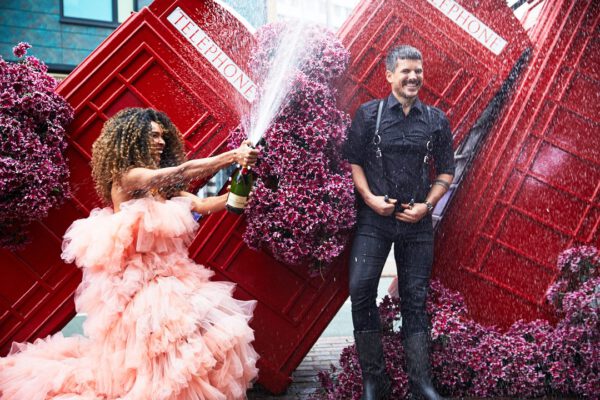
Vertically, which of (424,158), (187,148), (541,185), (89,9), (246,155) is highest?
(89,9)

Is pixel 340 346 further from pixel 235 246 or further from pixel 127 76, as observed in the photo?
pixel 127 76

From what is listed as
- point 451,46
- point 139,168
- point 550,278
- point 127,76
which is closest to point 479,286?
point 550,278

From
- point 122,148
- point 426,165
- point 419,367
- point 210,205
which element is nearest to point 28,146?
point 122,148

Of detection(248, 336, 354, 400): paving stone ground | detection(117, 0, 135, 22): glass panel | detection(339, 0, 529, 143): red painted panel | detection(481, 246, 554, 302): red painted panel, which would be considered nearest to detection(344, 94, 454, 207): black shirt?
detection(339, 0, 529, 143): red painted panel

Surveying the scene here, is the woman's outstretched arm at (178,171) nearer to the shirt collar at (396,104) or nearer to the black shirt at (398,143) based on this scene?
the black shirt at (398,143)

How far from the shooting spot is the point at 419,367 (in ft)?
11.8

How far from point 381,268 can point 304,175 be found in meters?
0.88

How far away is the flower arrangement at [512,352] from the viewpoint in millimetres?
3984

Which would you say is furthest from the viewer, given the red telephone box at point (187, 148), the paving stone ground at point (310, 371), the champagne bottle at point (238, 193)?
the paving stone ground at point (310, 371)

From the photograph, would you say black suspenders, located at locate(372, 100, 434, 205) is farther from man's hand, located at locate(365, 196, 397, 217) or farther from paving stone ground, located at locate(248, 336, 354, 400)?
paving stone ground, located at locate(248, 336, 354, 400)

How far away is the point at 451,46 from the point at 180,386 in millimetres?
3283

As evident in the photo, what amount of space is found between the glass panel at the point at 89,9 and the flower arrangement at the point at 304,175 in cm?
940

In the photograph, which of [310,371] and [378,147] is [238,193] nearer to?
[378,147]

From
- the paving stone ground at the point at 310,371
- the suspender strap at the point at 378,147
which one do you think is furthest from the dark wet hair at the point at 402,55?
the paving stone ground at the point at 310,371
